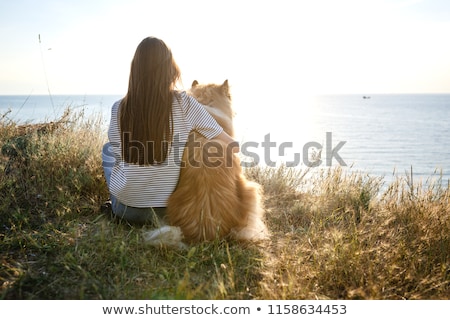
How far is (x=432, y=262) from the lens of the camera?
2.90m

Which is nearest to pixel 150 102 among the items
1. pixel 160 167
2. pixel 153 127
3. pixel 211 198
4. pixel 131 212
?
pixel 153 127

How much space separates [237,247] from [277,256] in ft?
1.18

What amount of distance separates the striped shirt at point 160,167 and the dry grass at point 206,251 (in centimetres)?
33

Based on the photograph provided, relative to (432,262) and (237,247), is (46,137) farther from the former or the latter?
(432,262)

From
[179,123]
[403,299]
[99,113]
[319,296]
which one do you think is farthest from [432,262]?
[99,113]

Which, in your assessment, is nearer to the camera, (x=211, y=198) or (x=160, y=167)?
(x=211, y=198)

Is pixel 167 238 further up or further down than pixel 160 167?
further down

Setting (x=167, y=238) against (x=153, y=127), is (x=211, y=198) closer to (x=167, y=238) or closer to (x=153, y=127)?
(x=167, y=238)

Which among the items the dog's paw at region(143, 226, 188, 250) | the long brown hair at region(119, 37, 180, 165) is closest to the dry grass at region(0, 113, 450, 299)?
the dog's paw at region(143, 226, 188, 250)

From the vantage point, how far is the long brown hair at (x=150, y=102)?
112 inches

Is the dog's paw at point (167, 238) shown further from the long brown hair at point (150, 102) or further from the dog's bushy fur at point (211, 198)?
the long brown hair at point (150, 102)

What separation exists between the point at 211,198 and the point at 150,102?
35.5 inches

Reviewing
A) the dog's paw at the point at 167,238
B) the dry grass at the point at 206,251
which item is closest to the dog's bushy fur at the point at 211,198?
the dog's paw at the point at 167,238

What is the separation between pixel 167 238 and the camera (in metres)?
2.88
